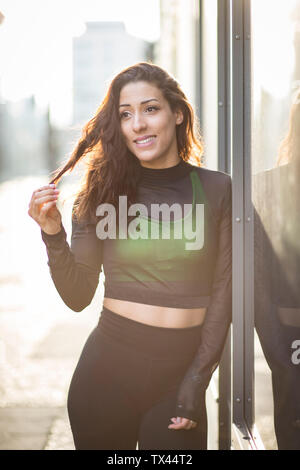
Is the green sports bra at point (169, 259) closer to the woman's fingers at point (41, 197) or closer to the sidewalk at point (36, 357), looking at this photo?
the woman's fingers at point (41, 197)

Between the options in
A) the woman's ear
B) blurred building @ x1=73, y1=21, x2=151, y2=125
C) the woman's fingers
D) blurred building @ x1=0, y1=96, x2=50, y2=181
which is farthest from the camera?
blurred building @ x1=73, y1=21, x2=151, y2=125

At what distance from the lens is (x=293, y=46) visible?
1569 millimetres

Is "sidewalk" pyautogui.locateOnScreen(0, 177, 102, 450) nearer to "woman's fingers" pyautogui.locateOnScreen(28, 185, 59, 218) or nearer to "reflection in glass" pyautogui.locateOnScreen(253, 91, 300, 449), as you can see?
"woman's fingers" pyautogui.locateOnScreen(28, 185, 59, 218)

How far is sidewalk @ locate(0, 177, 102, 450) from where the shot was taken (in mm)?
3836

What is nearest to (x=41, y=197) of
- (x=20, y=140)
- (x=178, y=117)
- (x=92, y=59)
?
(x=178, y=117)

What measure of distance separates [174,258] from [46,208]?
0.43m

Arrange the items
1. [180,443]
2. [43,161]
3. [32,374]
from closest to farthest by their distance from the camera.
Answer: [180,443], [32,374], [43,161]

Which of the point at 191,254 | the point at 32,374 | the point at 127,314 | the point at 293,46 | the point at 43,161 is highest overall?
the point at 43,161

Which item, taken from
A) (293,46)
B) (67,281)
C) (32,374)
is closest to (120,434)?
(67,281)

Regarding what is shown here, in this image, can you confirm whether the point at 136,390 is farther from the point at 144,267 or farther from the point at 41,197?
the point at 41,197

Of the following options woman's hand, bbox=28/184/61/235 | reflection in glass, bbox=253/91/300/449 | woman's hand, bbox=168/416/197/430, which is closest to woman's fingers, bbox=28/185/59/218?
woman's hand, bbox=28/184/61/235

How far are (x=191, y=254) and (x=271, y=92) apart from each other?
1.80ft

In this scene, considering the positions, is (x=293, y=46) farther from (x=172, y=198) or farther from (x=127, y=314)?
(x=127, y=314)

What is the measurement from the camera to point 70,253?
2021 mm
